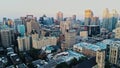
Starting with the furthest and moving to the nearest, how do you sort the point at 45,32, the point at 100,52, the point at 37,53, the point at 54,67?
the point at 45,32 < the point at 37,53 < the point at 54,67 < the point at 100,52

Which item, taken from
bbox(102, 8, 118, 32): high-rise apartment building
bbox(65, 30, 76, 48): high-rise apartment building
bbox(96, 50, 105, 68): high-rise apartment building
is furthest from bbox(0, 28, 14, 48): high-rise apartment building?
bbox(102, 8, 118, 32): high-rise apartment building

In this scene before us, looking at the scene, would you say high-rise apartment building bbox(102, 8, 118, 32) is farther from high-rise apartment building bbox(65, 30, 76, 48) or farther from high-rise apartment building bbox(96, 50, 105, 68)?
high-rise apartment building bbox(96, 50, 105, 68)

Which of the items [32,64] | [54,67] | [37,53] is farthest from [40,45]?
[54,67]

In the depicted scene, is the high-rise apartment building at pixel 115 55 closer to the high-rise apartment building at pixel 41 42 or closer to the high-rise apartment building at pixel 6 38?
the high-rise apartment building at pixel 41 42

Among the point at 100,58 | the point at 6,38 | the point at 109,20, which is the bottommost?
the point at 100,58

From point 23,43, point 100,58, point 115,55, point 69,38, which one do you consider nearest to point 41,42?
point 23,43

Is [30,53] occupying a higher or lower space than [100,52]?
lower

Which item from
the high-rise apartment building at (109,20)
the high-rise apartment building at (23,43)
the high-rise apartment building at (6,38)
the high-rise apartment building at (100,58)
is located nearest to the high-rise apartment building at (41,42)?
the high-rise apartment building at (23,43)

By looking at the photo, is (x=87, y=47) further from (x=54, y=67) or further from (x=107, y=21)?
(x=107, y=21)

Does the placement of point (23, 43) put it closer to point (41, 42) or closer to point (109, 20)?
point (41, 42)
